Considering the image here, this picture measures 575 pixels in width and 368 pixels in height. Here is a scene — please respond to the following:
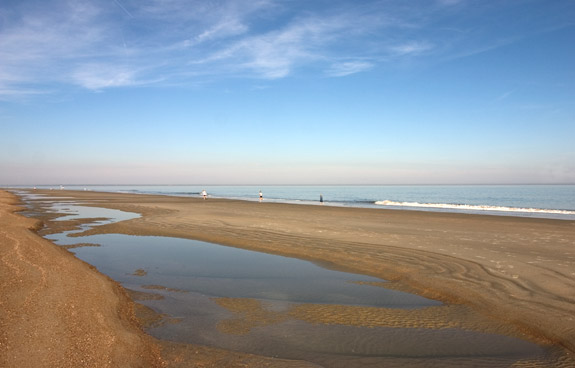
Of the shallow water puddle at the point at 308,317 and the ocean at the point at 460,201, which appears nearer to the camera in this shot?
the shallow water puddle at the point at 308,317

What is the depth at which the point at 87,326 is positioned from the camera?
19.9 ft

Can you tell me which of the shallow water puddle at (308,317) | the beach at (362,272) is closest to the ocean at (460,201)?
the beach at (362,272)

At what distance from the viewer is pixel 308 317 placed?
734cm

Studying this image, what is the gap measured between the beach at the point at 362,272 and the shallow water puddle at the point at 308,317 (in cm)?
39

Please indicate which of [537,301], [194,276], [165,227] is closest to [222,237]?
[165,227]

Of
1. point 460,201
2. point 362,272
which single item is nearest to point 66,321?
point 362,272

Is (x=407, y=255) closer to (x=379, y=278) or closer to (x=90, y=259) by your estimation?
(x=379, y=278)

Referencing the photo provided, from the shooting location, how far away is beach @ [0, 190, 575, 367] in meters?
5.67

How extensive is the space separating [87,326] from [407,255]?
10.3m

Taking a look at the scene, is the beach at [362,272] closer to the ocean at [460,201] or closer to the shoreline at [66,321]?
the shoreline at [66,321]

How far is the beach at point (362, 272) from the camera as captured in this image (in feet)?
18.6

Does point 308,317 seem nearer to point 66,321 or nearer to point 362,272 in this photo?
point 66,321

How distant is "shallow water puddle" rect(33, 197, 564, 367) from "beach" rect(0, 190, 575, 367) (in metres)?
0.39

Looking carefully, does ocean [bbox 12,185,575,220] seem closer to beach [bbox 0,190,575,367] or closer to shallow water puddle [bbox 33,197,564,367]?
beach [bbox 0,190,575,367]
